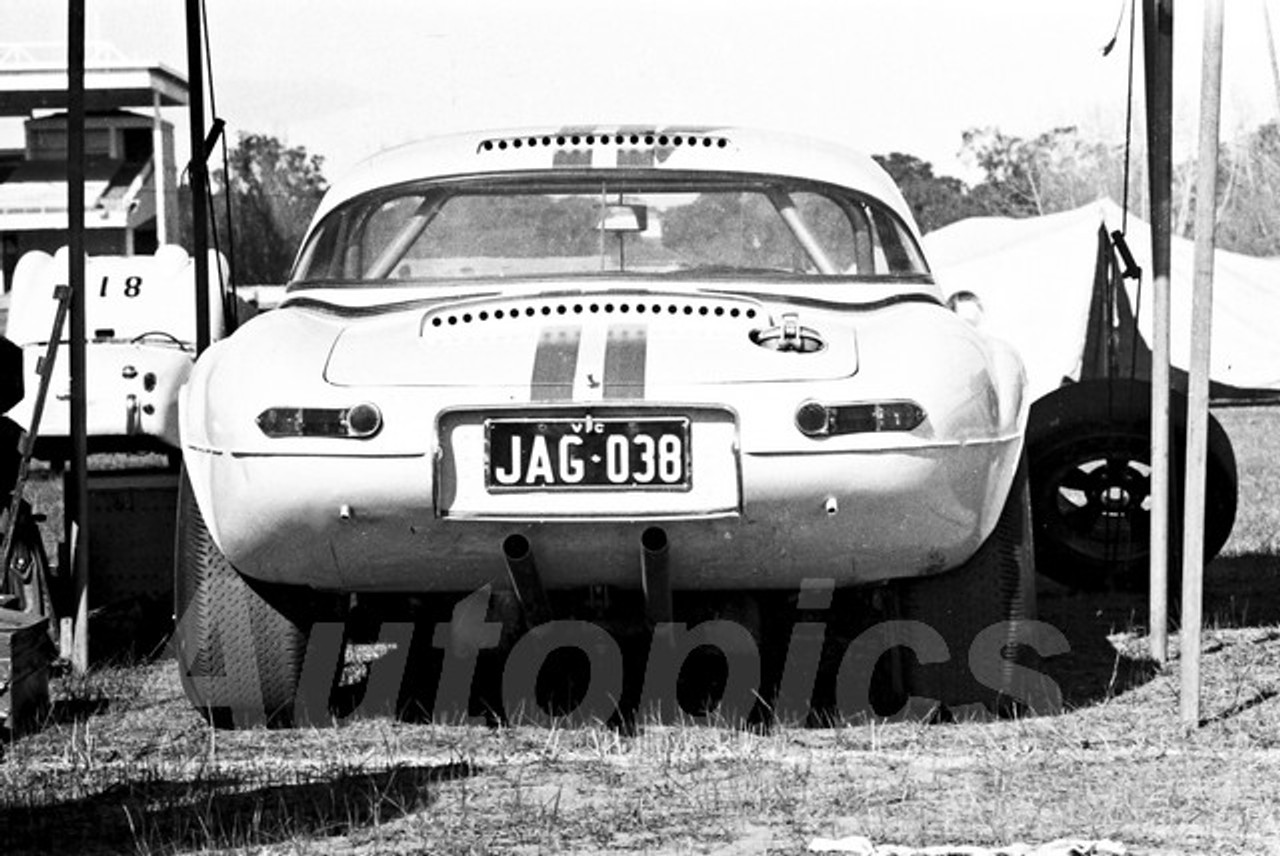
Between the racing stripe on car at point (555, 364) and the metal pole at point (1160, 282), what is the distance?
1.99 metres

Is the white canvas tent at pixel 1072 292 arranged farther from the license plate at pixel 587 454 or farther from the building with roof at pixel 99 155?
the building with roof at pixel 99 155

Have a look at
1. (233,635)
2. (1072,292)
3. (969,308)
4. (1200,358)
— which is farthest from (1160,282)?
(1072,292)

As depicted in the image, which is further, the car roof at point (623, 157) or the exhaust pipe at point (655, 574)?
the car roof at point (623, 157)

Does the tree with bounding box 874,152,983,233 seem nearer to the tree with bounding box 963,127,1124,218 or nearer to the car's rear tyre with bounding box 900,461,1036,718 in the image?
the tree with bounding box 963,127,1124,218

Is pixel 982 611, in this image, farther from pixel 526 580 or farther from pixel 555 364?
pixel 555 364

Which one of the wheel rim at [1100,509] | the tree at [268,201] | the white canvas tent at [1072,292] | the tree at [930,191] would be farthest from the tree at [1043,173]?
the wheel rim at [1100,509]

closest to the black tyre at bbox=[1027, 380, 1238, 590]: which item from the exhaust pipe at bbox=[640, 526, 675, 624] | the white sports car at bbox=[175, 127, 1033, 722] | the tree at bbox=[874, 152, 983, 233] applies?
the white sports car at bbox=[175, 127, 1033, 722]

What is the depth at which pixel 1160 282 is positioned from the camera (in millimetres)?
6375

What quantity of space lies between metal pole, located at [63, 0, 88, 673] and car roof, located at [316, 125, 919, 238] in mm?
781

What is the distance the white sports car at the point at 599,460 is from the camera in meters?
4.95

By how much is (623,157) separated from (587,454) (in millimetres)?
1469

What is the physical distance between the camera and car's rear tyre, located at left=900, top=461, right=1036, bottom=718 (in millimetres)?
5418

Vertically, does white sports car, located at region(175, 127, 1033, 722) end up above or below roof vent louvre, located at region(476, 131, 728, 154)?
below

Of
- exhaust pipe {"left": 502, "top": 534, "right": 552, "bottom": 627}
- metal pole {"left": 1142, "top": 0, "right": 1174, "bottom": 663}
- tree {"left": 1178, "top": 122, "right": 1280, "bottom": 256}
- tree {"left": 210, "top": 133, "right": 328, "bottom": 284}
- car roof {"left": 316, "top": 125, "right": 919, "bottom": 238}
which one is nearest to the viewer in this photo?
exhaust pipe {"left": 502, "top": 534, "right": 552, "bottom": 627}
